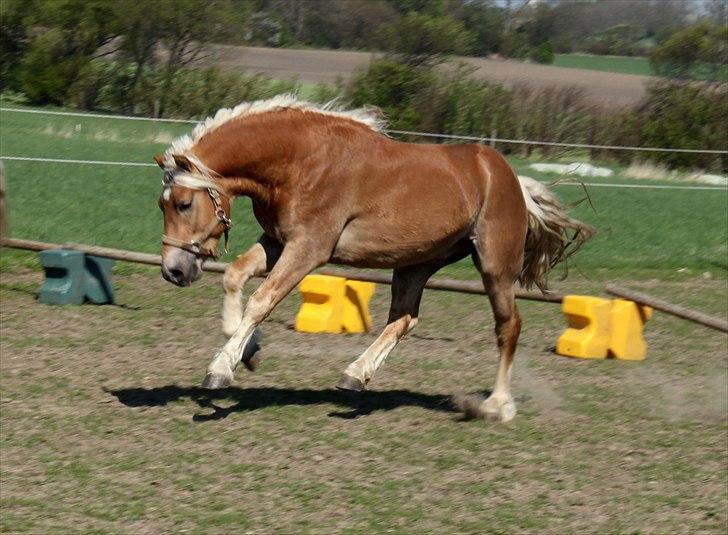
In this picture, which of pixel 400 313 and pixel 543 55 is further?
pixel 543 55

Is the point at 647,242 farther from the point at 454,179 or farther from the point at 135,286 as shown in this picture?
the point at 454,179

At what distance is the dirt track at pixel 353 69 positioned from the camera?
37.3 metres

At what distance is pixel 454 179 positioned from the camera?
689 centimetres

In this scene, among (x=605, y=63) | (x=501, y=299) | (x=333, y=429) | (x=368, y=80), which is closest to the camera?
(x=333, y=429)

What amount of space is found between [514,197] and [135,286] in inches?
206

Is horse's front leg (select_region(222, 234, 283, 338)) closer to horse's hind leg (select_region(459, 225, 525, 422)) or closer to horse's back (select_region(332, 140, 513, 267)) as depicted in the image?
horse's back (select_region(332, 140, 513, 267))

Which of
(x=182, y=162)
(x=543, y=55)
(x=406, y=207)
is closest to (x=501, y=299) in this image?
Answer: (x=406, y=207)

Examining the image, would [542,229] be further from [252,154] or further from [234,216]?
[234,216]

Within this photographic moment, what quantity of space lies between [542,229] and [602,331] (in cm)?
196

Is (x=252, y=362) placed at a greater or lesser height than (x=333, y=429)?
greater

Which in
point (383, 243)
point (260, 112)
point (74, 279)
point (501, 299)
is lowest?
point (74, 279)

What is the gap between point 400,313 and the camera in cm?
731

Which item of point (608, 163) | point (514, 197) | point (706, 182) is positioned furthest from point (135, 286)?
point (608, 163)

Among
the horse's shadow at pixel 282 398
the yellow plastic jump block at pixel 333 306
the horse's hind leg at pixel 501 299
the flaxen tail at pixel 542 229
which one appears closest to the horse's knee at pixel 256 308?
the horse's shadow at pixel 282 398
